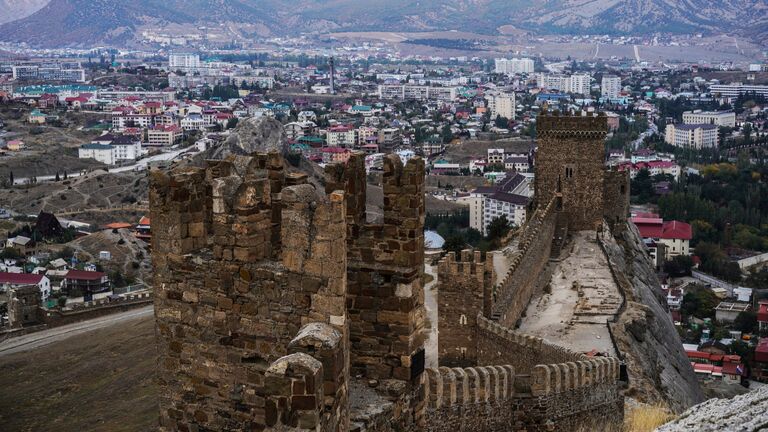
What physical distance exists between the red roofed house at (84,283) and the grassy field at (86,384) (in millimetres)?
9506

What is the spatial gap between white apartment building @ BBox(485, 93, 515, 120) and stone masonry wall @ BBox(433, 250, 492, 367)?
109 metres

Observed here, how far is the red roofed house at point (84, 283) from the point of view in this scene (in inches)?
1661

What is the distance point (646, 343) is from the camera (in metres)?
17.9

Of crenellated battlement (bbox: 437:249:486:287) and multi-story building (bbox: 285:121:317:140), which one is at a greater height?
crenellated battlement (bbox: 437:249:486:287)

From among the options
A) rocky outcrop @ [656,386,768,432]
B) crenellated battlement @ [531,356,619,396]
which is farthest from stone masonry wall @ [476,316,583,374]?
rocky outcrop @ [656,386,768,432]

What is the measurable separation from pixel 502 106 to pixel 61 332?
97.5 m

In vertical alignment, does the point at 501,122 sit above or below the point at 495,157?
above

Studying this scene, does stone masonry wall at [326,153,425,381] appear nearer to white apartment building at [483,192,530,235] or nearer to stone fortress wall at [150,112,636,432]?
stone fortress wall at [150,112,636,432]

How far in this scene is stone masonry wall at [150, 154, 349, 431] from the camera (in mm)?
4574

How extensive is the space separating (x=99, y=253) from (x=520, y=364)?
40.1 meters

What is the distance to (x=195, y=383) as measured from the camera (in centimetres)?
509

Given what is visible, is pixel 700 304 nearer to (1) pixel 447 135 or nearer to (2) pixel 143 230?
(2) pixel 143 230

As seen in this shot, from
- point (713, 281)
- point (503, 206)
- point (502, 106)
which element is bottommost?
point (713, 281)

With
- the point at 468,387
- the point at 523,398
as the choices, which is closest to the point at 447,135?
A: the point at 523,398
